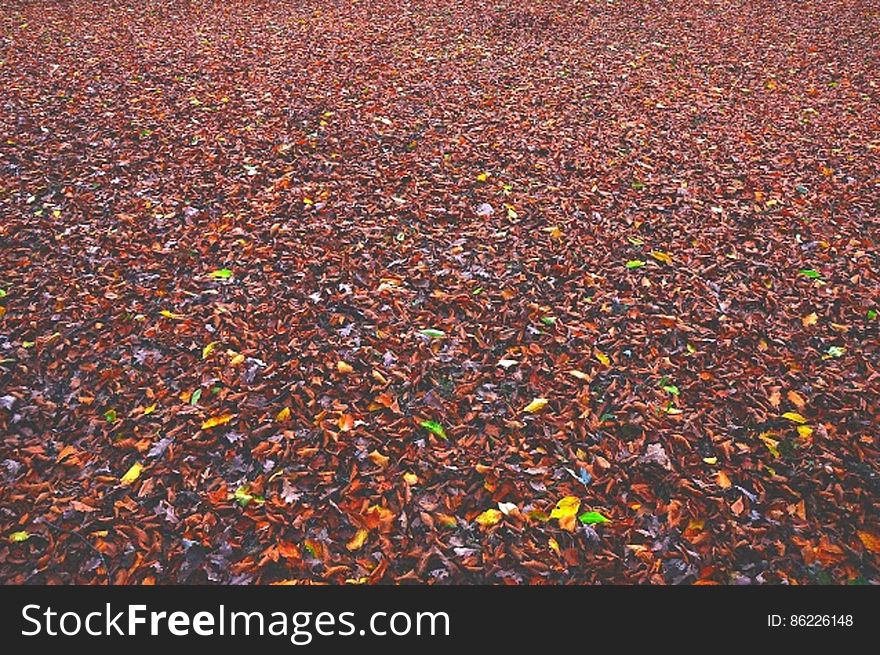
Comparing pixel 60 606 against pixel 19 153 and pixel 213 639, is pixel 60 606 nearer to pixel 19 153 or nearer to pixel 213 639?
pixel 213 639

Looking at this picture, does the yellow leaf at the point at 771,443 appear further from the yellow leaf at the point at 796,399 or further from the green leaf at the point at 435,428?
the green leaf at the point at 435,428

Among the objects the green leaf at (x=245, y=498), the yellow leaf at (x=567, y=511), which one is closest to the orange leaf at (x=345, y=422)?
the green leaf at (x=245, y=498)

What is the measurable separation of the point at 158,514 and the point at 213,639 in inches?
27.7

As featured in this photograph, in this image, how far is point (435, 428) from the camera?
344 centimetres

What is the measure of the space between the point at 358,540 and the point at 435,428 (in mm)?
748

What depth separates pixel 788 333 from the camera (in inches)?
159

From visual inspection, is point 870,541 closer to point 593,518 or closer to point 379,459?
point 593,518

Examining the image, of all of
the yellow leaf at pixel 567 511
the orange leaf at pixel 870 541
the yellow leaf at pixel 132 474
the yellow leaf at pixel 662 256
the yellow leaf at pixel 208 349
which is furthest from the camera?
the yellow leaf at pixel 662 256

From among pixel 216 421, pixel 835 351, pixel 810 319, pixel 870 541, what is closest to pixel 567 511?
pixel 870 541

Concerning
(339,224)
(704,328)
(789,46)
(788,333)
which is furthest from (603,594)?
(789,46)

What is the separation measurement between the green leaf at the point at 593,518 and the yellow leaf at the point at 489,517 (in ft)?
1.28

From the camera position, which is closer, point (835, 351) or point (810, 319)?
point (835, 351)

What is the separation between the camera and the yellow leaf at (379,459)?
3.27 meters

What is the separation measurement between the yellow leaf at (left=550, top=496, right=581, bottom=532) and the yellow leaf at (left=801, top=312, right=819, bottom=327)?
2145mm
